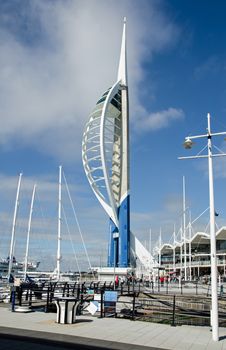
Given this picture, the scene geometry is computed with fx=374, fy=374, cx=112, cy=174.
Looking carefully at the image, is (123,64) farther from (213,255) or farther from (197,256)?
(213,255)

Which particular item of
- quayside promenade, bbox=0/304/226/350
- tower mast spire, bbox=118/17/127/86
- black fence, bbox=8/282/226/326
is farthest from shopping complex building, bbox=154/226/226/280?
quayside promenade, bbox=0/304/226/350

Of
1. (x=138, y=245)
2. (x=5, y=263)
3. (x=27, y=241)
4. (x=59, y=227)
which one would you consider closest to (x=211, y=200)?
(x=59, y=227)

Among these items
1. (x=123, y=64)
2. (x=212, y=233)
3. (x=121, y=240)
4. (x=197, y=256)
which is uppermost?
(x=123, y=64)

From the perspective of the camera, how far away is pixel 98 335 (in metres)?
10.7

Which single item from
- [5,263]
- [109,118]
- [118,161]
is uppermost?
[109,118]

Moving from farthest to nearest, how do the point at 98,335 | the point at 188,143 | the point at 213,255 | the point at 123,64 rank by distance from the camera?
1. the point at 123,64
2. the point at 188,143
3. the point at 213,255
4. the point at 98,335

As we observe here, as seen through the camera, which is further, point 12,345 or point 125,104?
point 125,104

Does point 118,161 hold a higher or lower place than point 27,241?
higher

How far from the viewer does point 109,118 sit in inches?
2362

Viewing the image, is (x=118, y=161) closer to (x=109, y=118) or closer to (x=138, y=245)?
(x=109, y=118)


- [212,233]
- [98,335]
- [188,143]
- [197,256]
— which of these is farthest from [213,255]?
[197,256]

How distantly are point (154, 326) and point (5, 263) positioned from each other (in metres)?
110

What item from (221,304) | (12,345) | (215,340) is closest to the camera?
(12,345)

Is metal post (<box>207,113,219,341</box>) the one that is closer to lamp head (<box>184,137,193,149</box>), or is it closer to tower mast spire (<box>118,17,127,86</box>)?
lamp head (<box>184,137,193,149</box>)
